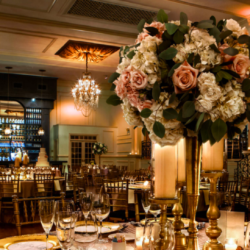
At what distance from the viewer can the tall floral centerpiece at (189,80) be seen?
1184mm

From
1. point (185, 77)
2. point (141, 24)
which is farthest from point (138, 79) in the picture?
point (141, 24)

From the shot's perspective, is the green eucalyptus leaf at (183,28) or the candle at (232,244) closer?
the green eucalyptus leaf at (183,28)

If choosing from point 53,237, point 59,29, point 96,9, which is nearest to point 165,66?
point 53,237

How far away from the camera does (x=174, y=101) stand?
123cm

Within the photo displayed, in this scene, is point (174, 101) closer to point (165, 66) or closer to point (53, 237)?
point (165, 66)

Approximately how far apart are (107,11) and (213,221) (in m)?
6.37

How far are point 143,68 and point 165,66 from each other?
9 cm

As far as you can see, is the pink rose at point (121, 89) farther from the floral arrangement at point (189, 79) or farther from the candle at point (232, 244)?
the candle at point (232, 244)

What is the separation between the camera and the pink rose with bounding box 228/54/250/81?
1.22m

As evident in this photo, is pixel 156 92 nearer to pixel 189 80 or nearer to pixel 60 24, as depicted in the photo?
pixel 189 80

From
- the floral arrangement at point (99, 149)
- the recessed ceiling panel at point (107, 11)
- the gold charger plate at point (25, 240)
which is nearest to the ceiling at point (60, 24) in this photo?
the recessed ceiling panel at point (107, 11)

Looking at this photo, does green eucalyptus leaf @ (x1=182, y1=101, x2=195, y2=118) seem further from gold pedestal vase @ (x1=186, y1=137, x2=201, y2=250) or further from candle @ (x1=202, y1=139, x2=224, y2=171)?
candle @ (x1=202, y1=139, x2=224, y2=171)

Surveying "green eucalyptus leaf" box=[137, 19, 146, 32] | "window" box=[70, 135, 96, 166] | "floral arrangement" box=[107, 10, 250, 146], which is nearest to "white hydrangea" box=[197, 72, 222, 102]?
"floral arrangement" box=[107, 10, 250, 146]

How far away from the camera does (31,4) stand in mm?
6730
